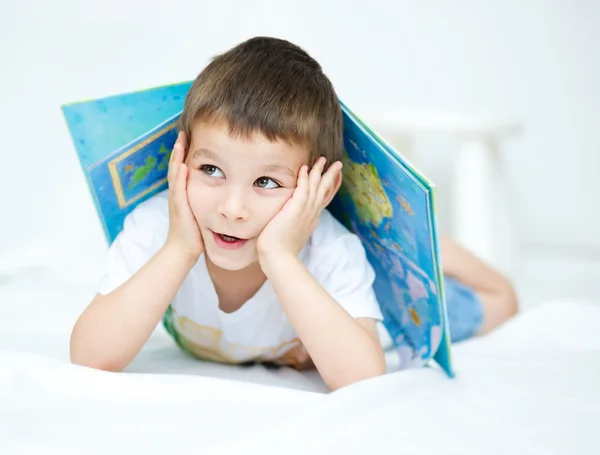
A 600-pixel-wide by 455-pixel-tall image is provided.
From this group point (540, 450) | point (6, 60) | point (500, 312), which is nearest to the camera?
point (540, 450)

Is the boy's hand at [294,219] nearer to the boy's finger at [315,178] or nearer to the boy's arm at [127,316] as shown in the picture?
the boy's finger at [315,178]

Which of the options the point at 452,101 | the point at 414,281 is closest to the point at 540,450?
the point at 414,281

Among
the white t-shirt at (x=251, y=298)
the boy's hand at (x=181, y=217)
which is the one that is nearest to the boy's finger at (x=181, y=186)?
the boy's hand at (x=181, y=217)

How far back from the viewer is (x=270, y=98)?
859 mm

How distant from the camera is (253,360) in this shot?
1.06 m

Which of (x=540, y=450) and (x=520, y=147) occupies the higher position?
(x=540, y=450)

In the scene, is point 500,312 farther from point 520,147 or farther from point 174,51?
point 174,51

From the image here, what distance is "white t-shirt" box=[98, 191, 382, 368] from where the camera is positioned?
3.09ft

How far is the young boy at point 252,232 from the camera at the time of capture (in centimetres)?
85

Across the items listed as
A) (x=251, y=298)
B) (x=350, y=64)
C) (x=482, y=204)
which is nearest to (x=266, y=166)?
(x=251, y=298)

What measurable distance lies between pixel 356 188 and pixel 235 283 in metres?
0.22

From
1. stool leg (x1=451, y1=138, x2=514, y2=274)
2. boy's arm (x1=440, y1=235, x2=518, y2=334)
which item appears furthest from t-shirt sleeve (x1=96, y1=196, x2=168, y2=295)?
stool leg (x1=451, y1=138, x2=514, y2=274)

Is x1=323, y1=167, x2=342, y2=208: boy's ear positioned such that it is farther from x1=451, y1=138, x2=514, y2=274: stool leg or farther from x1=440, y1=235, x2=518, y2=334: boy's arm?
x1=451, y1=138, x2=514, y2=274: stool leg

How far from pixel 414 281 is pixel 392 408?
224 mm
